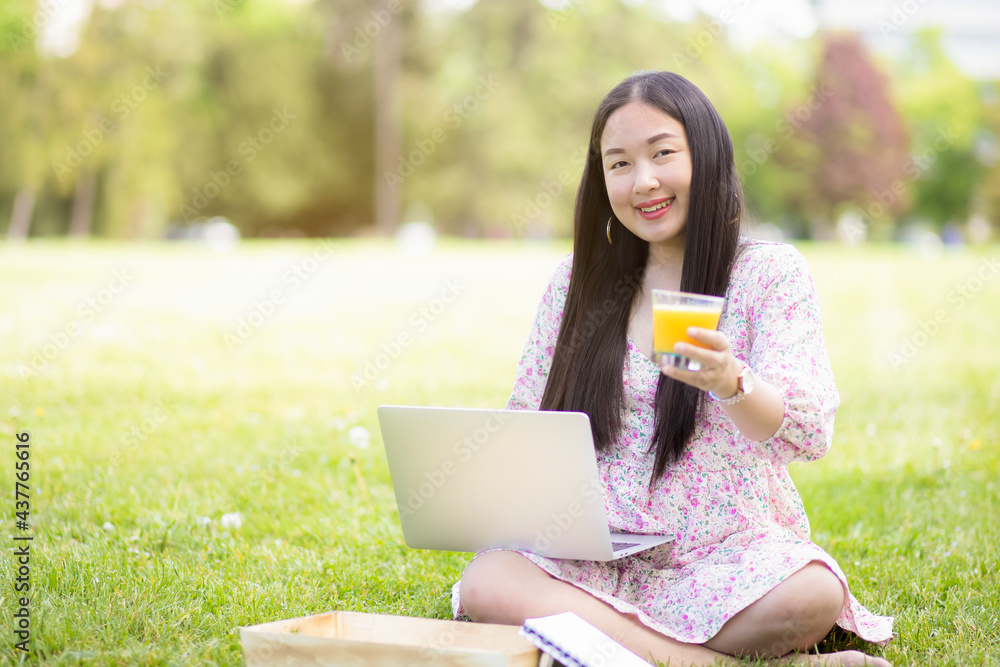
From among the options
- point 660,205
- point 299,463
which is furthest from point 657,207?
point 299,463

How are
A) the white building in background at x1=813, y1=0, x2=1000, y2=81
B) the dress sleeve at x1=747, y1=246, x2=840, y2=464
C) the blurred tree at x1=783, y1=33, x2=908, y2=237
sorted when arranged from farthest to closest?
the white building in background at x1=813, y1=0, x2=1000, y2=81 → the blurred tree at x1=783, y1=33, x2=908, y2=237 → the dress sleeve at x1=747, y1=246, x2=840, y2=464

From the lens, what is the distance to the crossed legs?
7.72ft

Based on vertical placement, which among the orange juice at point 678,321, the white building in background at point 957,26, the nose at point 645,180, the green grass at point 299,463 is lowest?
the green grass at point 299,463

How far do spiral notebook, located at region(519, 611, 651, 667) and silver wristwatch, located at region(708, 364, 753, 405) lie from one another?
59 centimetres

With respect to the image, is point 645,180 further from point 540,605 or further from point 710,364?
point 540,605

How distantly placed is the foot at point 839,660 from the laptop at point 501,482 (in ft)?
1.42

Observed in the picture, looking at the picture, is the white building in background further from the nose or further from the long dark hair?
the nose

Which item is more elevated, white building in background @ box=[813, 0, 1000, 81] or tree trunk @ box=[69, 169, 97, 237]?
white building in background @ box=[813, 0, 1000, 81]

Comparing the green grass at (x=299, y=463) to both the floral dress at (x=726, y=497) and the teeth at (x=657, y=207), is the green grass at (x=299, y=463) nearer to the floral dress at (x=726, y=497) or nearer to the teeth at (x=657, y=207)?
the floral dress at (x=726, y=497)

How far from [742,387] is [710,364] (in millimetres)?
173

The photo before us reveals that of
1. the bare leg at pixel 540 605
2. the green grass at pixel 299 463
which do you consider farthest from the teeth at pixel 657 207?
the green grass at pixel 299 463

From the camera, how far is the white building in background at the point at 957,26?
37.0 m

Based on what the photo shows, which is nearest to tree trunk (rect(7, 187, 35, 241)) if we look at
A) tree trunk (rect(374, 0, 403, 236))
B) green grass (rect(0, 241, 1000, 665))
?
tree trunk (rect(374, 0, 403, 236))

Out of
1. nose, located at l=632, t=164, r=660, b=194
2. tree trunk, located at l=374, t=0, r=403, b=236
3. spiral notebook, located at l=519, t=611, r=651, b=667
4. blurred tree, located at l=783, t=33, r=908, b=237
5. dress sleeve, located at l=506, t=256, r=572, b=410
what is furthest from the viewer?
blurred tree, located at l=783, t=33, r=908, b=237
